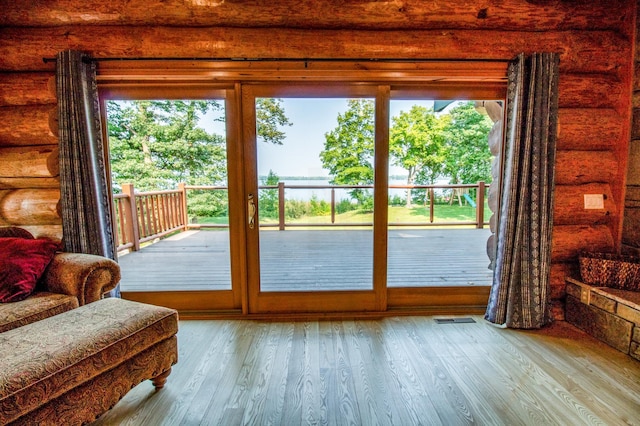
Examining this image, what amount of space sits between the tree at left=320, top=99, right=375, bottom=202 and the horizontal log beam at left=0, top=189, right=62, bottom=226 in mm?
2275

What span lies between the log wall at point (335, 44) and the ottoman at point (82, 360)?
Result: 4.74 feet

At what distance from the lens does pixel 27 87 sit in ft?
7.92

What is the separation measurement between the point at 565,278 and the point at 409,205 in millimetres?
3048

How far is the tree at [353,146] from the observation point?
268 centimetres

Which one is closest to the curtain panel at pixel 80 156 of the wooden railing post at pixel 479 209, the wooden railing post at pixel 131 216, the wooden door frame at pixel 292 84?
the wooden door frame at pixel 292 84

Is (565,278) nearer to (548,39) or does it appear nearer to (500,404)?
(500,404)

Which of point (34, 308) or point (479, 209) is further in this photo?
point (479, 209)

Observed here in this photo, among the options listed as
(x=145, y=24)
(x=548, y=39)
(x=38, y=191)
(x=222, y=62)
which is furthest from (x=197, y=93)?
(x=548, y=39)

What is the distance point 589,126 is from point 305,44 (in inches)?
95.5

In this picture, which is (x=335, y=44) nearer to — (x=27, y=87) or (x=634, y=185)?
(x=27, y=87)

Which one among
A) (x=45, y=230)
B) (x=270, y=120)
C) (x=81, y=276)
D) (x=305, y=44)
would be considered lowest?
(x=81, y=276)

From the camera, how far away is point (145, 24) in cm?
239

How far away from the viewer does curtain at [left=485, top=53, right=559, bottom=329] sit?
7.75 ft

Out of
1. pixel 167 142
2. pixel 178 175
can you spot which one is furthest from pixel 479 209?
pixel 167 142
